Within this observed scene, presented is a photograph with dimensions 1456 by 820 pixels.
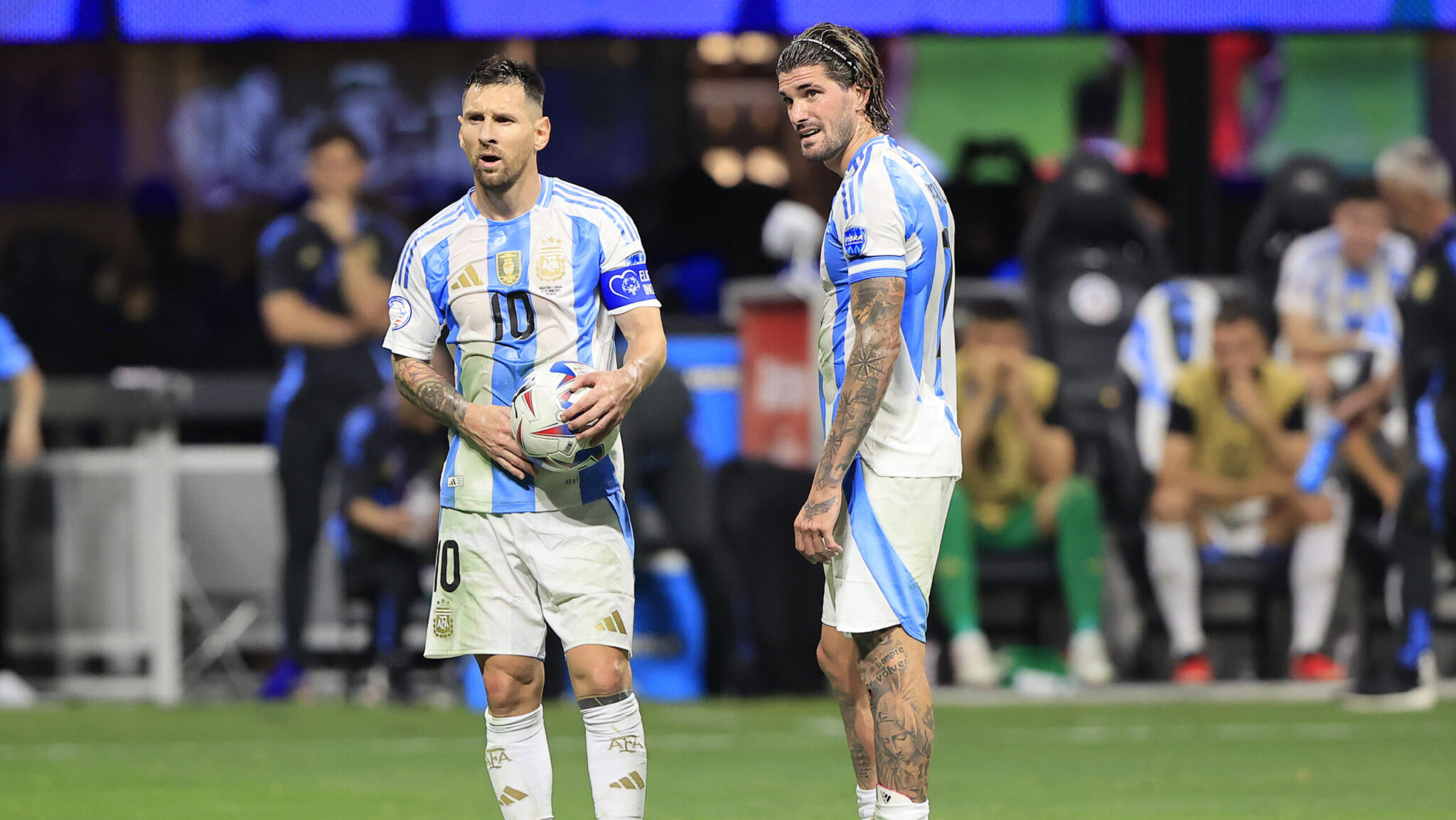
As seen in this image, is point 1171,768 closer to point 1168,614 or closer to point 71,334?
point 1168,614

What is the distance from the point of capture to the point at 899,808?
17.3 ft

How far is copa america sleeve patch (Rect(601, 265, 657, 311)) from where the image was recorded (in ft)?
18.3

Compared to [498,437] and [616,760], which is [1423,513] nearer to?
[616,760]

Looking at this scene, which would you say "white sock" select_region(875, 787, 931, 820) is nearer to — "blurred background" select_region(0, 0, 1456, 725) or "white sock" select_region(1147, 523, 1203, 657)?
"blurred background" select_region(0, 0, 1456, 725)

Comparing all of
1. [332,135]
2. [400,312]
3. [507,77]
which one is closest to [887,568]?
[400,312]

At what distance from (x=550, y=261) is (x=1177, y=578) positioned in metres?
6.80

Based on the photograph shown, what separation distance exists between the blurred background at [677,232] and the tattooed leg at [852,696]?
5.53m

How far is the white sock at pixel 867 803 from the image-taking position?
554 centimetres

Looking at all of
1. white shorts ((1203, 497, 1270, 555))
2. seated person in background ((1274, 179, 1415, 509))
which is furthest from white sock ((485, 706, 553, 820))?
seated person in background ((1274, 179, 1415, 509))

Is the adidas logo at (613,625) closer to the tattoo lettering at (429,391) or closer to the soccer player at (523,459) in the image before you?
the soccer player at (523,459)

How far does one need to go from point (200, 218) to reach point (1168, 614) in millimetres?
7447

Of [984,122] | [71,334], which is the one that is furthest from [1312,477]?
[71,334]

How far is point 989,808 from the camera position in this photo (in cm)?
732

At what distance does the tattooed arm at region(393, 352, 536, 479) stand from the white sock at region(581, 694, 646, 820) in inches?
25.0
